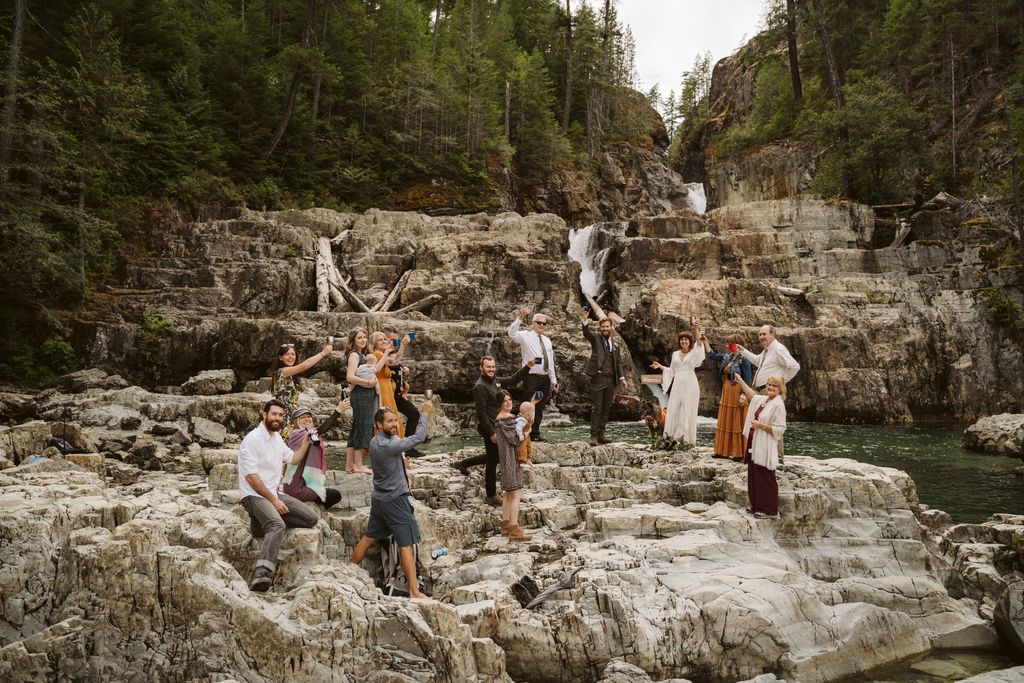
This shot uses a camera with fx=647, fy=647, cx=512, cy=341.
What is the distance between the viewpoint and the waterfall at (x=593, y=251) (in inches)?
1112

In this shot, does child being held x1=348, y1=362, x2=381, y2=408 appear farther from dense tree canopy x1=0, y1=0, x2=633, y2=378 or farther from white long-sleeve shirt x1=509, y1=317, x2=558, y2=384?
dense tree canopy x1=0, y1=0, x2=633, y2=378

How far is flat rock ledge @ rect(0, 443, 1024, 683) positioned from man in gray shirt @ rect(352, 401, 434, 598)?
454 mm

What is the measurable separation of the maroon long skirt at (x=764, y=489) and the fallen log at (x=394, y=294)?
16.6m

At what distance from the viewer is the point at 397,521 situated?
6379 millimetres

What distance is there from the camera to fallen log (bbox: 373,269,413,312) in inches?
896

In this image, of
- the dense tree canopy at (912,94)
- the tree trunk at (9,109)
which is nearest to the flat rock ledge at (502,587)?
the tree trunk at (9,109)

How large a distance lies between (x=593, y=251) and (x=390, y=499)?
2499 centimetres

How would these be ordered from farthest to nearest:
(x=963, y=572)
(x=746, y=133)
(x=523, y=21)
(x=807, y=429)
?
1. (x=523, y=21)
2. (x=746, y=133)
3. (x=807, y=429)
4. (x=963, y=572)

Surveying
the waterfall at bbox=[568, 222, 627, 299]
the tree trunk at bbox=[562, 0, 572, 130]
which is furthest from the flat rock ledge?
the tree trunk at bbox=[562, 0, 572, 130]

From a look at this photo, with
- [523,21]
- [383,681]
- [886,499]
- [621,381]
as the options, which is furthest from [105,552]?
[523,21]

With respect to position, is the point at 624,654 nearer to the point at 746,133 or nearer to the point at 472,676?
the point at 472,676

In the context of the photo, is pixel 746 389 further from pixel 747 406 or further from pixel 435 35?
pixel 435 35

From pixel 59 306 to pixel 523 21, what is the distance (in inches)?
1669

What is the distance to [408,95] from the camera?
119 ft
